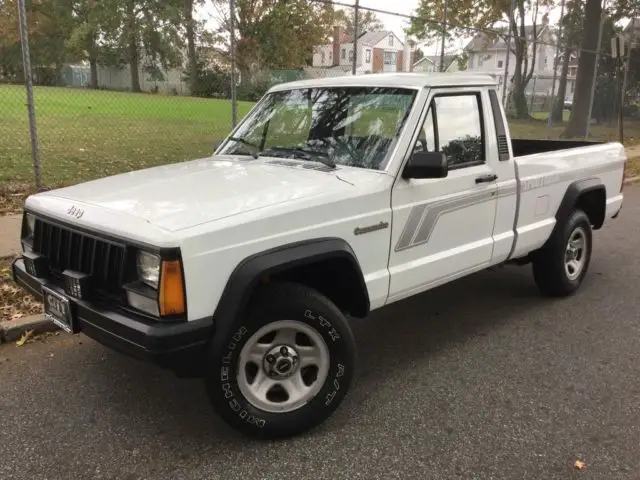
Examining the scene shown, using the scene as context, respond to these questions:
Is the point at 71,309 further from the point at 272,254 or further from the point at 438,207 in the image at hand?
the point at 438,207

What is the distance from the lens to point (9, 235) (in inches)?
249

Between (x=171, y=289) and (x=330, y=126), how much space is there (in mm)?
1863

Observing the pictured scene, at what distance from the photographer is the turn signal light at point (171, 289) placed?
2736 mm

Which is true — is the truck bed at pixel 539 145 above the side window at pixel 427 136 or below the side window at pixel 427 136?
below

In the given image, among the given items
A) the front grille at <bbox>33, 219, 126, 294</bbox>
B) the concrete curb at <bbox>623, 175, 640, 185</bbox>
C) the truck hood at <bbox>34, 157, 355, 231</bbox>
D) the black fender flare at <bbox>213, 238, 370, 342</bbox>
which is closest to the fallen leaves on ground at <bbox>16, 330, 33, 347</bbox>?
the front grille at <bbox>33, 219, 126, 294</bbox>

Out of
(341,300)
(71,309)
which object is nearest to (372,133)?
(341,300)

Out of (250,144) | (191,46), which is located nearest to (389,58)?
(191,46)

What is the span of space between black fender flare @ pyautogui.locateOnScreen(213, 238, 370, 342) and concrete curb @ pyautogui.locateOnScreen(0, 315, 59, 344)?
2165 millimetres

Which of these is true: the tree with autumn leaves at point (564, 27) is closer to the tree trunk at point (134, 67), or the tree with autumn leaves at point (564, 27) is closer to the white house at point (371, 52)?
the tree trunk at point (134, 67)

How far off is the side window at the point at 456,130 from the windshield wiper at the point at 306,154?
56cm

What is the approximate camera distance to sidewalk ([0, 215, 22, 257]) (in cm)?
585

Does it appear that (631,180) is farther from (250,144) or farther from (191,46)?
(191,46)

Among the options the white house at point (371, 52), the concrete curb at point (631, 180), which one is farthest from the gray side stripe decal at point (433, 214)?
the white house at point (371, 52)

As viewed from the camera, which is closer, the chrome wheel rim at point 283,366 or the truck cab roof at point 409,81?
the chrome wheel rim at point 283,366
